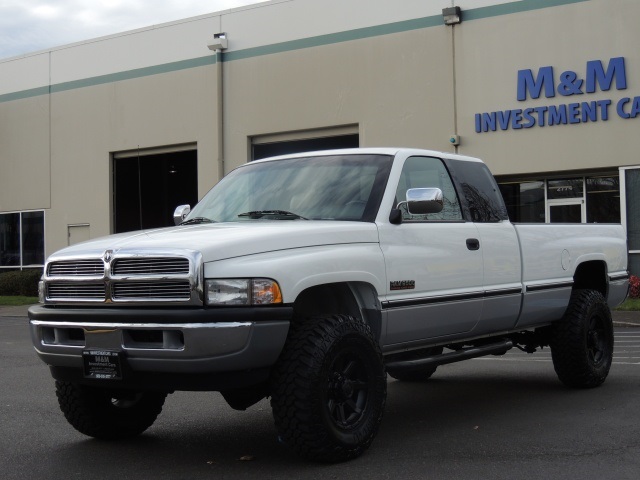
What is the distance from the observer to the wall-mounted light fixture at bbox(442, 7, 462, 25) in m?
24.3

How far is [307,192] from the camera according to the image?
7164 millimetres

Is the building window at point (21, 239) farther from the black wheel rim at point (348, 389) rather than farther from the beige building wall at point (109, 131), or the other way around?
the black wheel rim at point (348, 389)

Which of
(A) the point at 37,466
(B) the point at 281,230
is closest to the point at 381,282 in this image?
(B) the point at 281,230

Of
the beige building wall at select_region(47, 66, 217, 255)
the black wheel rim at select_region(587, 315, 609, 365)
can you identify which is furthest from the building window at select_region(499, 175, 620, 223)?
the black wheel rim at select_region(587, 315, 609, 365)

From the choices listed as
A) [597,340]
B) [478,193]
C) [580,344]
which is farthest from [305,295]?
[597,340]

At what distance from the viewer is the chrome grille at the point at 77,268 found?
6.09 metres

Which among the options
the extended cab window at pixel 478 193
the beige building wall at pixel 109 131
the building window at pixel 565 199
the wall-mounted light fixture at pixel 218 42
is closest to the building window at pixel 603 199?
the building window at pixel 565 199

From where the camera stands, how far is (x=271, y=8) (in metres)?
27.9

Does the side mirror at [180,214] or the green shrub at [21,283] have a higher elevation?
the side mirror at [180,214]

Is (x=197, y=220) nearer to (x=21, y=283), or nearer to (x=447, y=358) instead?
(x=447, y=358)

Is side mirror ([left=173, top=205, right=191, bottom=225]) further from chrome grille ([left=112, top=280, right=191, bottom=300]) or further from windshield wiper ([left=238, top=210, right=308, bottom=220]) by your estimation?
chrome grille ([left=112, top=280, right=191, bottom=300])

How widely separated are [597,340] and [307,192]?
3.63 m

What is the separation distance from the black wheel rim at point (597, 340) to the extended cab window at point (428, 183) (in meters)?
2.22

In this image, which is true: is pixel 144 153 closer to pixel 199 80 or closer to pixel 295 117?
pixel 199 80
